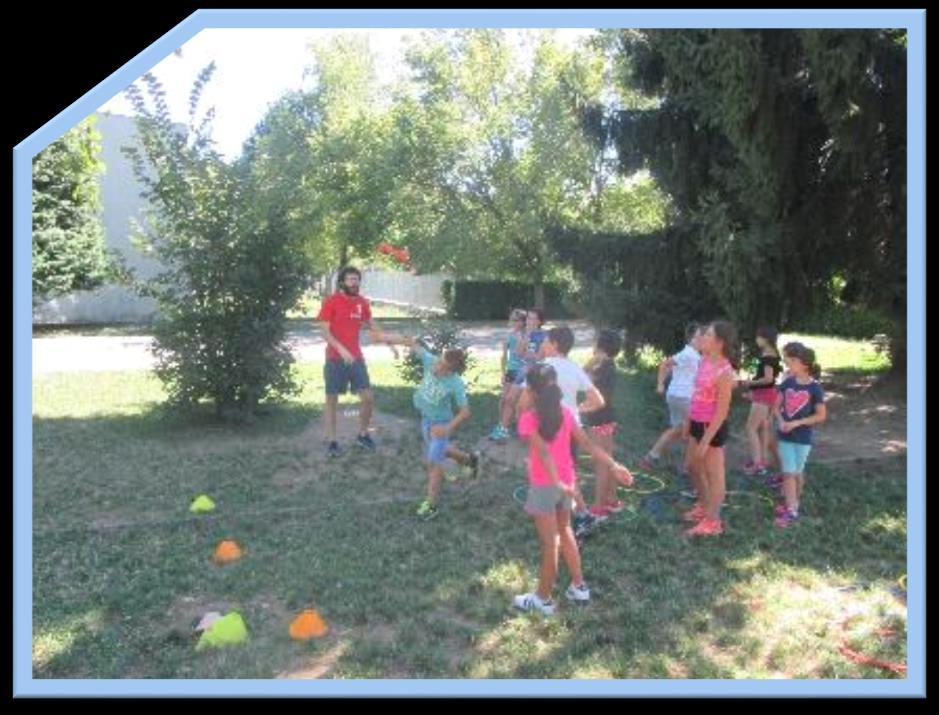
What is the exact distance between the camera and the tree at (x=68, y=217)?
76.8ft

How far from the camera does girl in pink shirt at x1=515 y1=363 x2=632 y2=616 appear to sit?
4777 mm

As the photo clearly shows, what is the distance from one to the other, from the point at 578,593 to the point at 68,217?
24087mm

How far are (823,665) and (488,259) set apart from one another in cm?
2319

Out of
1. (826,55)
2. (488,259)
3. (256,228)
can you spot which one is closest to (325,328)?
(256,228)

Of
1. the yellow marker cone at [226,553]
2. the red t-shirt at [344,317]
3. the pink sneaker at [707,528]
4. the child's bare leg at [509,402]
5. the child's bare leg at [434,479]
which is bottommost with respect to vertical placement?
the yellow marker cone at [226,553]

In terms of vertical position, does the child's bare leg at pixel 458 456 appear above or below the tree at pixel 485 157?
below

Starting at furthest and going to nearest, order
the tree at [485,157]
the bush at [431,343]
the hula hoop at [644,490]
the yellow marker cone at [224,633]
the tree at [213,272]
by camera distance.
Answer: the tree at [485,157] → the bush at [431,343] → the tree at [213,272] → the hula hoop at [644,490] → the yellow marker cone at [224,633]

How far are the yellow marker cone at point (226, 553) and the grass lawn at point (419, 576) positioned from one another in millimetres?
90

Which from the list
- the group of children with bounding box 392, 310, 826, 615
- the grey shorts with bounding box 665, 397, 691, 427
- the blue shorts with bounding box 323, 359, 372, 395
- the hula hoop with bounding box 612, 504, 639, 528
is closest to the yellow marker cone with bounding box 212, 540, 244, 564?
the group of children with bounding box 392, 310, 826, 615

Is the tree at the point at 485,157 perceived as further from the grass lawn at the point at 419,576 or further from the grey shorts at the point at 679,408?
the grass lawn at the point at 419,576

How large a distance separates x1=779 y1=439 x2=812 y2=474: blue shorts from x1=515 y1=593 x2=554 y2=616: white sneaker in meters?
2.58

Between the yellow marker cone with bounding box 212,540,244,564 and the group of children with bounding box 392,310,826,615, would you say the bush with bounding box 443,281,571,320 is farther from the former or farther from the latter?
the yellow marker cone with bounding box 212,540,244,564

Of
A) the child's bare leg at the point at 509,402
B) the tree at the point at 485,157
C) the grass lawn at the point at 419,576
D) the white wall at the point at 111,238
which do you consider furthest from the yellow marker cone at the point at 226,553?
the white wall at the point at 111,238

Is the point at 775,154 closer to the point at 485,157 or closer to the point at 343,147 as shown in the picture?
the point at 485,157
